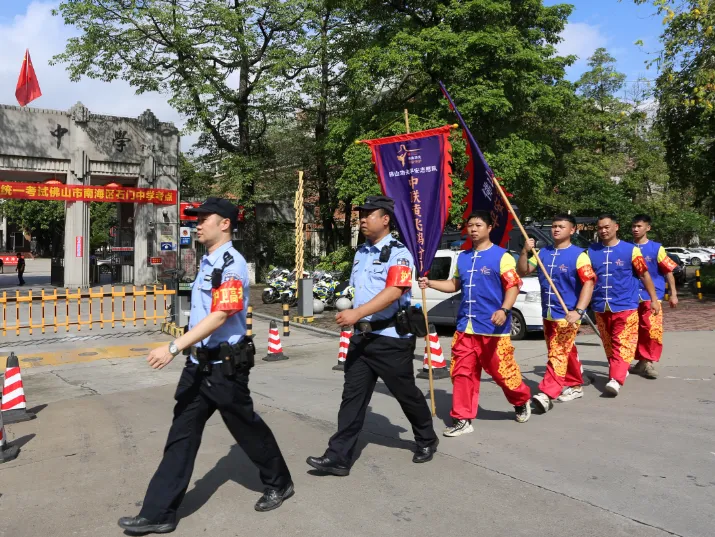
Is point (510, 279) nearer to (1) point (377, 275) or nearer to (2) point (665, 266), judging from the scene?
(1) point (377, 275)

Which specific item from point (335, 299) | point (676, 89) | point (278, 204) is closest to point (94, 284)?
point (278, 204)

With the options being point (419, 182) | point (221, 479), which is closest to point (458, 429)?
point (221, 479)

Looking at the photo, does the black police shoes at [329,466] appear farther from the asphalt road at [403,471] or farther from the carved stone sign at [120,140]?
the carved stone sign at [120,140]

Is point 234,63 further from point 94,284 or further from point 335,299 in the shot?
point 335,299

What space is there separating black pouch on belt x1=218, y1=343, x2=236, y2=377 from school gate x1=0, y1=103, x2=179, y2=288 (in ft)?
68.6

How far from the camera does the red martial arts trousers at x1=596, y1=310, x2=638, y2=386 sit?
7082 millimetres

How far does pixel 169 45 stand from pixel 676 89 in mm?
17763

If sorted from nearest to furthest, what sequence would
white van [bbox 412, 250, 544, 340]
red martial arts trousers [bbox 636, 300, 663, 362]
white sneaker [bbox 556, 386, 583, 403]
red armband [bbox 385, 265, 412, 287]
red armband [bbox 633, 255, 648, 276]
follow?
red armband [bbox 385, 265, 412, 287] < white sneaker [bbox 556, 386, 583, 403] < red armband [bbox 633, 255, 648, 276] < red martial arts trousers [bbox 636, 300, 663, 362] < white van [bbox 412, 250, 544, 340]

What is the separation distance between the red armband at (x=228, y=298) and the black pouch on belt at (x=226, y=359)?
0.72ft

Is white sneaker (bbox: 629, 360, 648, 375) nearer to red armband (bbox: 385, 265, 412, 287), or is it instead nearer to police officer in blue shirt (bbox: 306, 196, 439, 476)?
police officer in blue shirt (bbox: 306, 196, 439, 476)

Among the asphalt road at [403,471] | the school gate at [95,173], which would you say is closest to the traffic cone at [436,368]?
the asphalt road at [403,471]

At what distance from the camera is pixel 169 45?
82.1 ft

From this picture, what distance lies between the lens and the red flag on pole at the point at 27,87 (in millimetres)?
23312

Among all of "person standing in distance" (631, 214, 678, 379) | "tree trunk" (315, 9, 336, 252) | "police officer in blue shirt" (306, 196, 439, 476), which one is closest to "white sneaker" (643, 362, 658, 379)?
"person standing in distance" (631, 214, 678, 379)
